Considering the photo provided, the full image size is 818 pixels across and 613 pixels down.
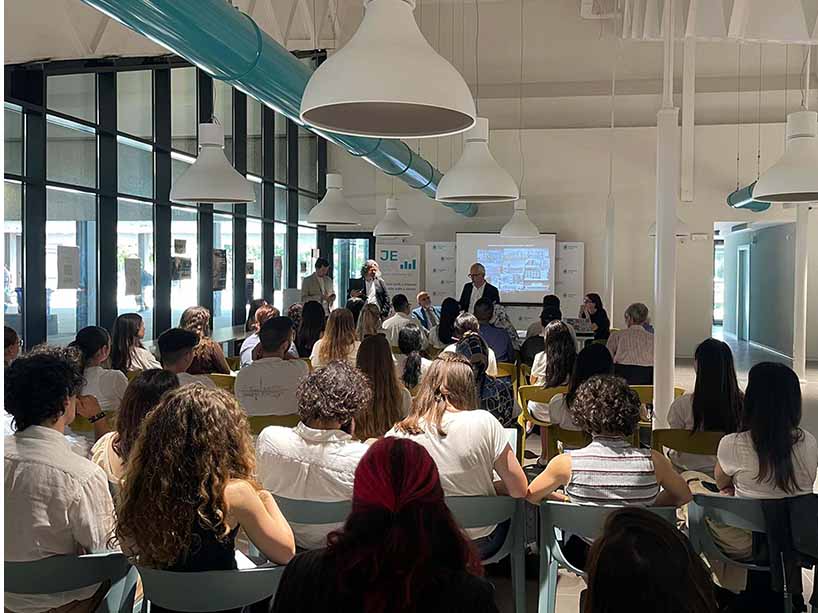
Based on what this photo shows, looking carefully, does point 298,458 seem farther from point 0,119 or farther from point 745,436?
point 0,119

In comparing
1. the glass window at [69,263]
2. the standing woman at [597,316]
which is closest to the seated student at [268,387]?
the glass window at [69,263]

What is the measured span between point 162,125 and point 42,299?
2.81 metres

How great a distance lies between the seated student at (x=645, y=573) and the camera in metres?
1.57

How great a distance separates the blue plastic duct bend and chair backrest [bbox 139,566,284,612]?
75.6 inches

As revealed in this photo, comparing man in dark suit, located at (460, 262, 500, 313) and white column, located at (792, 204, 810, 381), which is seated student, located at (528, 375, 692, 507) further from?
white column, located at (792, 204, 810, 381)

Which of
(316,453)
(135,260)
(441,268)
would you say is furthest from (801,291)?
(316,453)

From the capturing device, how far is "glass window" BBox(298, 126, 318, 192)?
1360 cm

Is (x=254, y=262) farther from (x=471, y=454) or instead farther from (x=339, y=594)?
(x=339, y=594)

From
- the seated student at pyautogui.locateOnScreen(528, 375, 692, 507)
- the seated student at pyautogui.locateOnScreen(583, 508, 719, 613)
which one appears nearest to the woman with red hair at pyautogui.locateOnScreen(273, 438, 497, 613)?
the seated student at pyautogui.locateOnScreen(583, 508, 719, 613)

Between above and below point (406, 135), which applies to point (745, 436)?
below

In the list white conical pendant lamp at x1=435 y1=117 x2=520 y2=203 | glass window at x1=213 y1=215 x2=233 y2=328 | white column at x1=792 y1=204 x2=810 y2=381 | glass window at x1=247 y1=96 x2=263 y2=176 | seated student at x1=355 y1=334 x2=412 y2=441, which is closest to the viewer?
seated student at x1=355 y1=334 x2=412 y2=441

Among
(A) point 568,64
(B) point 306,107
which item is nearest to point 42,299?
(B) point 306,107

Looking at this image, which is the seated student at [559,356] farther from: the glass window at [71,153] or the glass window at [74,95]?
the glass window at [74,95]

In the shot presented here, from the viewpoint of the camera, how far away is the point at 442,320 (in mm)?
8102
